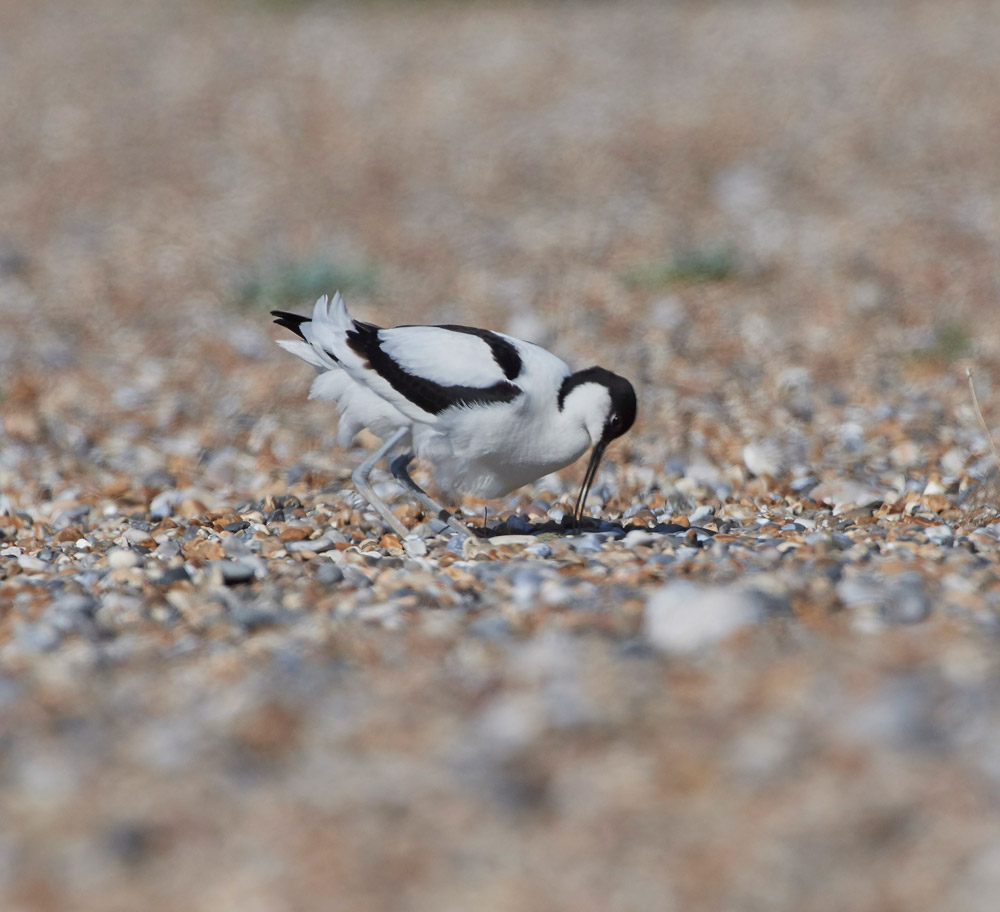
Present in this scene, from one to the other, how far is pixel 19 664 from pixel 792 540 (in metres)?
2.64

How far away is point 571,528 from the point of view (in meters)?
5.32

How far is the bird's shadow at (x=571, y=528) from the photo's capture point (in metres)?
5.17

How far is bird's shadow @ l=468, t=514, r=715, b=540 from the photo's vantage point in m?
5.17

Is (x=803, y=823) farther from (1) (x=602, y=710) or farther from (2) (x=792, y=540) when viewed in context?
(2) (x=792, y=540)

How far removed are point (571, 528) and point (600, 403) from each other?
2.04 feet

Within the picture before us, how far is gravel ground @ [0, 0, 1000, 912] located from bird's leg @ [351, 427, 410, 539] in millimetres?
157

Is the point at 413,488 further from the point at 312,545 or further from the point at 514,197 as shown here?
the point at 514,197

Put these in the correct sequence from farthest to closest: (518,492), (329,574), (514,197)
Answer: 1. (514,197)
2. (518,492)
3. (329,574)

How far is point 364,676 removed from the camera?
345 cm

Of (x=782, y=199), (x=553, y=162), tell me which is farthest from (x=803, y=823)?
(x=553, y=162)

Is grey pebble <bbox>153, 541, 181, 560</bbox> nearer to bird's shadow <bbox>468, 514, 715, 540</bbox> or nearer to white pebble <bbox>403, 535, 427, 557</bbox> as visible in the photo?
white pebble <bbox>403, 535, 427, 557</bbox>

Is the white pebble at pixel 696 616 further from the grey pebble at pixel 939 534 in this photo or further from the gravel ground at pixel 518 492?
the grey pebble at pixel 939 534

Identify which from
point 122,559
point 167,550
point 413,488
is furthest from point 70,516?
point 413,488

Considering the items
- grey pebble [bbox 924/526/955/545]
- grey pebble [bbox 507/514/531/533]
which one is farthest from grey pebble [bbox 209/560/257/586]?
grey pebble [bbox 924/526/955/545]
